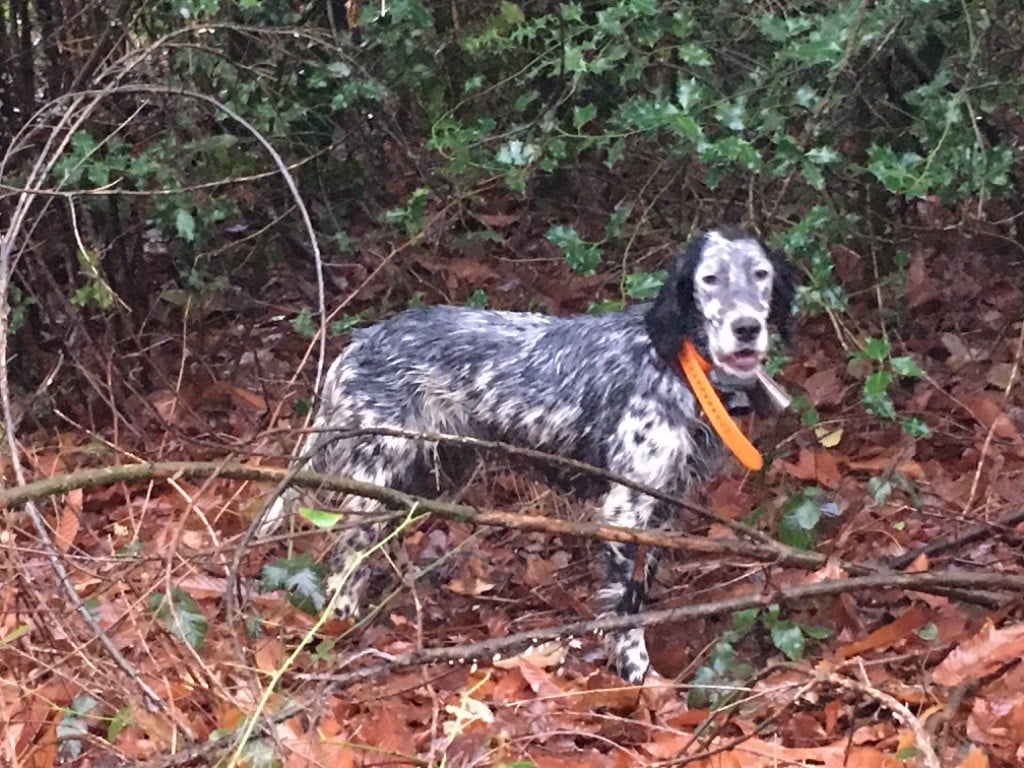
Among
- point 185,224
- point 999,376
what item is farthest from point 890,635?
point 185,224

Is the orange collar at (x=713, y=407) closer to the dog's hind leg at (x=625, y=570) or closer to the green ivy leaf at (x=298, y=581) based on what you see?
the dog's hind leg at (x=625, y=570)

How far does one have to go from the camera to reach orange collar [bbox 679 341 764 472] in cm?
350

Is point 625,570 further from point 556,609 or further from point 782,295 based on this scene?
point 782,295

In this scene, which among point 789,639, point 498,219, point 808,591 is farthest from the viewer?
point 498,219

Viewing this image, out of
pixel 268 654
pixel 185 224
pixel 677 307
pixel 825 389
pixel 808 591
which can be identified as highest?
pixel 185 224

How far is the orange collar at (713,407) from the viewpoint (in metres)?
3.50

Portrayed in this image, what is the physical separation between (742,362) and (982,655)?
1.16m

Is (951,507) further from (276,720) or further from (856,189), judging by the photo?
(276,720)

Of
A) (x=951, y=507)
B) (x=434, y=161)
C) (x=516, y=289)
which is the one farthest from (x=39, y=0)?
(x=951, y=507)

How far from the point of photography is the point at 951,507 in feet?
13.6

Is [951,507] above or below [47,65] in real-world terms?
below

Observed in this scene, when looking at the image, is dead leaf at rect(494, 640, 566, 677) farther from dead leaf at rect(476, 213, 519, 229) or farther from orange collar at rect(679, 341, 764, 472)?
dead leaf at rect(476, 213, 519, 229)

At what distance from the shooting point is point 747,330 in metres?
3.47

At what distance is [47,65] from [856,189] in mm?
3484
